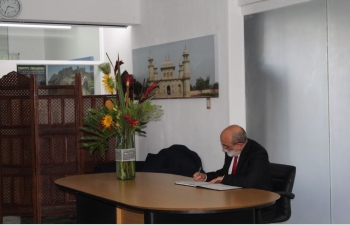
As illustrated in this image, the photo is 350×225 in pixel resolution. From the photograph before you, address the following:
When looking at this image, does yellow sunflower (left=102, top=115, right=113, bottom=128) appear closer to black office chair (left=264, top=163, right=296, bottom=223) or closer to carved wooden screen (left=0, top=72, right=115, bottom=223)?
black office chair (left=264, top=163, right=296, bottom=223)

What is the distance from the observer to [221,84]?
750cm

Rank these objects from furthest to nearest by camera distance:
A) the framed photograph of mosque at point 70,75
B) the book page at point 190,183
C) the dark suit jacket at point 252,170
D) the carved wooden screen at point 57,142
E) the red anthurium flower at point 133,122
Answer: the framed photograph of mosque at point 70,75
the carved wooden screen at point 57,142
the red anthurium flower at point 133,122
the book page at point 190,183
the dark suit jacket at point 252,170

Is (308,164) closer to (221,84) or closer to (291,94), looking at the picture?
(291,94)

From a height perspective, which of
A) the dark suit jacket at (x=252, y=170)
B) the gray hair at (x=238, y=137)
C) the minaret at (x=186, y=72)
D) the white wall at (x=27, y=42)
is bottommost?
the dark suit jacket at (x=252, y=170)

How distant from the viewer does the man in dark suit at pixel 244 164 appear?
508cm

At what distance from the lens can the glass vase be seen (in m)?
5.75

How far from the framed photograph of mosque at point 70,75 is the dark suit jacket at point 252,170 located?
5.47 metres

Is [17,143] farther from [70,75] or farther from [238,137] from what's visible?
→ [238,137]

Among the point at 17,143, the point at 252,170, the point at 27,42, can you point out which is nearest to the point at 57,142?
the point at 17,143

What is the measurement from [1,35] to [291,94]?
16.2 ft

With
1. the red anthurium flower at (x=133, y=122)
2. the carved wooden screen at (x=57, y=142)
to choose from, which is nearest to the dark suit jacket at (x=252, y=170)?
the red anthurium flower at (x=133, y=122)

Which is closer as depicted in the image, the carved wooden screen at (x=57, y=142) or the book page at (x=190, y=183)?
the book page at (x=190, y=183)

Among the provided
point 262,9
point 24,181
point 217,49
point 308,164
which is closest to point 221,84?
point 217,49

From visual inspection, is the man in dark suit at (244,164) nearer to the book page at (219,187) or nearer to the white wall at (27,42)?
the book page at (219,187)
